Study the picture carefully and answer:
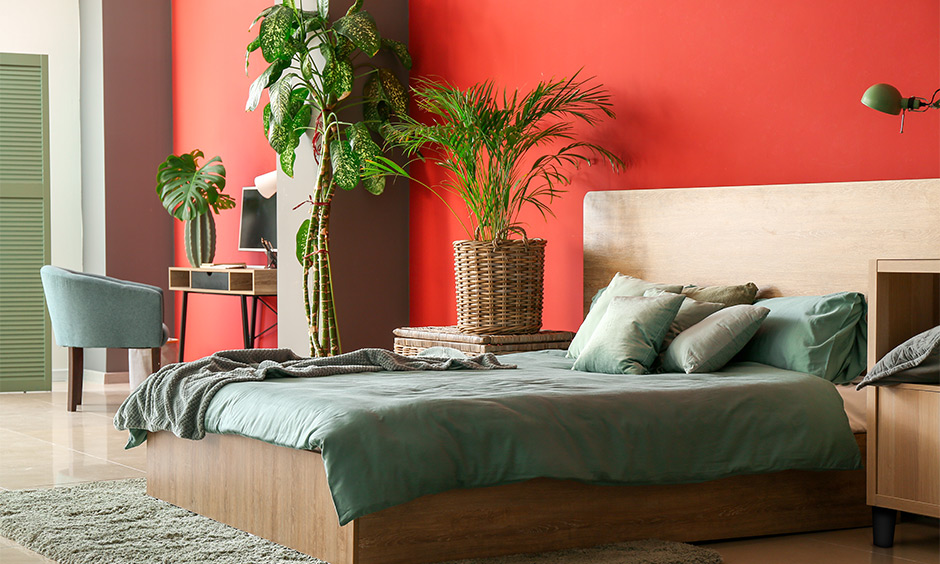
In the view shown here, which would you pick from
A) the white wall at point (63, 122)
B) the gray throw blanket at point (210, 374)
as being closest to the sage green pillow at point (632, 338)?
the gray throw blanket at point (210, 374)

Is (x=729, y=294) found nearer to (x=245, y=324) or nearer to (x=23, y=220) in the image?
(x=245, y=324)

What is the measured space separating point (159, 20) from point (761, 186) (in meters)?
5.54

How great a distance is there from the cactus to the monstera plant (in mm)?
1858

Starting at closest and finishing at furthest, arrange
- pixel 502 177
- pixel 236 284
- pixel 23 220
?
pixel 502 177
pixel 236 284
pixel 23 220

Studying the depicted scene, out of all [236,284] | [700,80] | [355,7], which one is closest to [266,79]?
[355,7]

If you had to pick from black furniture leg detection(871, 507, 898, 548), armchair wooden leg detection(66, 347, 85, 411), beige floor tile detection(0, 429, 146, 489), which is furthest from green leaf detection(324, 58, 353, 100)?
black furniture leg detection(871, 507, 898, 548)

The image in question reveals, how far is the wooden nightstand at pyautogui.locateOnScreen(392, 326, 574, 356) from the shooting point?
4629 millimetres

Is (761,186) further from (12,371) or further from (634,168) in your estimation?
(12,371)

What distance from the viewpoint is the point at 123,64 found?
8.07 m

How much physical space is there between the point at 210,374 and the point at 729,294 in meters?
1.80

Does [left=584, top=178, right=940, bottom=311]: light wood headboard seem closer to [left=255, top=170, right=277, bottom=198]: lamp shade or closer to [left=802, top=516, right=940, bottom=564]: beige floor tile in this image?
[left=802, top=516, right=940, bottom=564]: beige floor tile

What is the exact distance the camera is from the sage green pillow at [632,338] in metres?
3.72

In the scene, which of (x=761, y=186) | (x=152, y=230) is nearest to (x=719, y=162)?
(x=761, y=186)

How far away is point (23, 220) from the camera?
7383 mm
